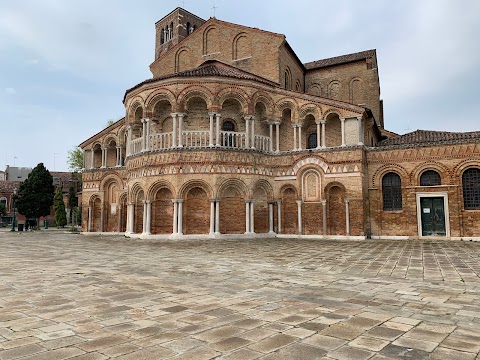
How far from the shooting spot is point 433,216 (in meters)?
19.1

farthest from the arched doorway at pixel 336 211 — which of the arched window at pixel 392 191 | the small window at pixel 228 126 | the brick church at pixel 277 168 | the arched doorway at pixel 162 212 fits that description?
the arched doorway at pixel 162 212

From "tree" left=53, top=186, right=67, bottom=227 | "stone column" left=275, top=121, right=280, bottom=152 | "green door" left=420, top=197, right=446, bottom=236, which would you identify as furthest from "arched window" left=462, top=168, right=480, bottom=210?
"tree" left=53, top=186, right=67, bottom=227

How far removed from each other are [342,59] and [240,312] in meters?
29.7

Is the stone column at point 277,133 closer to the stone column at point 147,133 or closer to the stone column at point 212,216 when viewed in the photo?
the stone column at point 212,216

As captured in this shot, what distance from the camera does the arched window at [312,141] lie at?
2197 cm

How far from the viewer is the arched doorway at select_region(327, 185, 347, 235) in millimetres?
19670

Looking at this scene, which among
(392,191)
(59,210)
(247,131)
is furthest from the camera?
(59,210)

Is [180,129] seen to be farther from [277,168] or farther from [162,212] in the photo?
[277,168]

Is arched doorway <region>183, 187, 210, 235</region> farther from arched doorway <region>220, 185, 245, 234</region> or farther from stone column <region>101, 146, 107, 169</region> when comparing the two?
stone column <region>101, 146, 107, 169</region>

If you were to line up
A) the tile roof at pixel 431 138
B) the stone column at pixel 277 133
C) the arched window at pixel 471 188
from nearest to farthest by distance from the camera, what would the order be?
the arched window at pixel 471 188 < the tile roof at pixel 431 138 < the stone column at pixel 277 133

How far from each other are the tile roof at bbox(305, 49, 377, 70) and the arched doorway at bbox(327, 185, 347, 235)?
1432cm

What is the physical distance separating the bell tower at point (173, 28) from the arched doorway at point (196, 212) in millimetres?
29752

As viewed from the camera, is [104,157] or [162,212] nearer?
[162,212]

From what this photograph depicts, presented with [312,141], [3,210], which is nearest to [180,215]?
[312,141]
